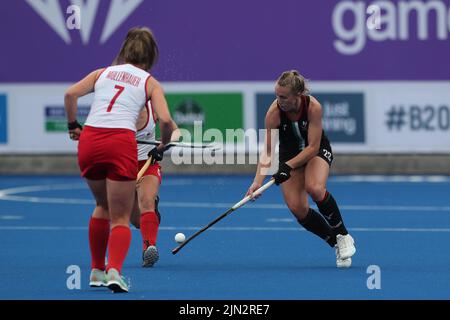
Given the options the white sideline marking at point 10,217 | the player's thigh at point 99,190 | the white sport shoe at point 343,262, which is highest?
the player's thigh at point 99,190

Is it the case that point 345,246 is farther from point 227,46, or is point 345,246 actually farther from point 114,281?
point 227,46

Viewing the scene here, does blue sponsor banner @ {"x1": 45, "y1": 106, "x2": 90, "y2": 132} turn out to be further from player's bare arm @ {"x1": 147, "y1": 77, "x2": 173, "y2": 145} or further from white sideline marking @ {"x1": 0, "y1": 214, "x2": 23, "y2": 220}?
player's bare arm @ {"x1": 147, "y1": 77, "x2": 173, "y2": 145}

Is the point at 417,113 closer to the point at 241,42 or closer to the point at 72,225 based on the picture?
the point at 241,42

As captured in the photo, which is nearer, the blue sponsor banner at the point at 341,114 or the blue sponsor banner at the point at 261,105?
the blue sponsor banner at the point at 341,114

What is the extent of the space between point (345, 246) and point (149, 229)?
1603 millimetres

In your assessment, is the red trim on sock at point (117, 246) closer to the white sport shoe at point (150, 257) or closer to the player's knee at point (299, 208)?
the white sport shoe at point (150, 257)

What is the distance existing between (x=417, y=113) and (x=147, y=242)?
9.35m

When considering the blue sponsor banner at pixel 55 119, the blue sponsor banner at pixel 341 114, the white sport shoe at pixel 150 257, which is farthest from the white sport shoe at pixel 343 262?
the blue sponsor banner at pixel 55 119

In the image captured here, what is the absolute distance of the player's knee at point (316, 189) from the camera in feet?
36.9

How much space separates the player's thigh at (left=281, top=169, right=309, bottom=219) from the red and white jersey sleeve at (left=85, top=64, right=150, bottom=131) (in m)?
2.35

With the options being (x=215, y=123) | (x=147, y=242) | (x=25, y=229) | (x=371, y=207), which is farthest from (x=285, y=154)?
(x=215, y=123)

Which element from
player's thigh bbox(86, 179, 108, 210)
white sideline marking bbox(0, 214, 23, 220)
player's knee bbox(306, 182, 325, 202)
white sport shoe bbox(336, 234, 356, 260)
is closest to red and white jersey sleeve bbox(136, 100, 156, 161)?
player's knee bbox(306, 182, 325, 202)

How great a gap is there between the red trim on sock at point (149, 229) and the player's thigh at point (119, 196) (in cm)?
190
